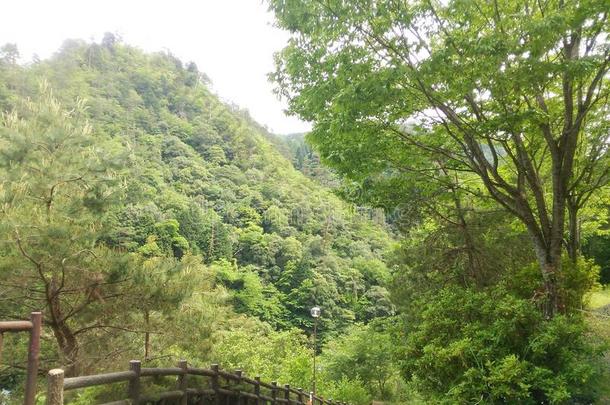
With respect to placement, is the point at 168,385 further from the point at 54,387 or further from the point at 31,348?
the point at 31,348

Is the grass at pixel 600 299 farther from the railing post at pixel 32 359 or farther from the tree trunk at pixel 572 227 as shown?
the railing post at pixel 32 359

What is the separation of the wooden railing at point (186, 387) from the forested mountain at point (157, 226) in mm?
2516

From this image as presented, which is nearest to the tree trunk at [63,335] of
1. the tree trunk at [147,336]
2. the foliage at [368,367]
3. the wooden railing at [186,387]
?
the tree trunk at [147,336]

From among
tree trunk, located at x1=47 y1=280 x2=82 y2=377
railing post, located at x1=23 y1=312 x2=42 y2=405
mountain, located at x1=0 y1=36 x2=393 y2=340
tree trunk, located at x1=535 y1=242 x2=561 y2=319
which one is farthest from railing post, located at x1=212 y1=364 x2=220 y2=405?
mountain, located at x1=0 y1=36 x2=393 y2=340

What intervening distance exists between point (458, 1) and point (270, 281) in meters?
49.2

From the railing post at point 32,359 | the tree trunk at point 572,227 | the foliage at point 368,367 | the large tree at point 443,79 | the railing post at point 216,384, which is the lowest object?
the foliage at point 368,367

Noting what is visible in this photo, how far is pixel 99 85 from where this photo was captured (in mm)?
75500

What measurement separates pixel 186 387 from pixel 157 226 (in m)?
40.4

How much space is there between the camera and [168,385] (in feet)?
14.8

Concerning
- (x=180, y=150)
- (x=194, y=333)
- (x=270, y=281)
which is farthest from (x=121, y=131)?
(x=194, y=333)

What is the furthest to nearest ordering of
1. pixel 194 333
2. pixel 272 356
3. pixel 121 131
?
1. pixel 121 131
2. pixel 272 356
3. pixel 194 333

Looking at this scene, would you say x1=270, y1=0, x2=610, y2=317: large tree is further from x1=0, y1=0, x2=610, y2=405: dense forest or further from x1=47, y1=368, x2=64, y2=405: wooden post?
x1=47, y1=368, x2=64, y2=405: wooden post

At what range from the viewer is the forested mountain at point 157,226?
7.03m

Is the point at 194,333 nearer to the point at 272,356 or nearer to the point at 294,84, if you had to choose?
the point at 294,84
